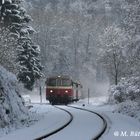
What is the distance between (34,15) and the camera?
9456 cm

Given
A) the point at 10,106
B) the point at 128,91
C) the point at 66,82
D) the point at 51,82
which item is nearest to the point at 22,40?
the point at 51,82

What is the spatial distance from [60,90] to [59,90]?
0.10 meters

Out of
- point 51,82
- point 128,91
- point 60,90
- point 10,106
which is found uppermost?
point 10,106

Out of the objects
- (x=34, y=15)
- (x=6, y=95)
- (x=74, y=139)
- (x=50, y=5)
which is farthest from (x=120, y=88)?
(x=50, y=5)

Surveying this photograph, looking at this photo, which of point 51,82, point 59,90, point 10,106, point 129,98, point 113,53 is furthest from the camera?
point 113,53

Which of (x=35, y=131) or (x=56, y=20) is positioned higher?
(x=56, y=20)

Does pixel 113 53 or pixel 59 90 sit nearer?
pixel 59 90

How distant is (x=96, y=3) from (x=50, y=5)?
36.3 ft

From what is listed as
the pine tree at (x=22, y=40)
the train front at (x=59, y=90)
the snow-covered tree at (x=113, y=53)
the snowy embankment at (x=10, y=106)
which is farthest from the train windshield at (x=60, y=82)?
the snowy embankment at (x=10, y=106)

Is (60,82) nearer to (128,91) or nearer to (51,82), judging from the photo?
(51,82)

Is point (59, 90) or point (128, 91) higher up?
point (128, 91)

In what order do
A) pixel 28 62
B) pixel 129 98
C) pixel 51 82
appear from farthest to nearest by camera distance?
pixel 28 62, pixel 51 82, pixel 129 98

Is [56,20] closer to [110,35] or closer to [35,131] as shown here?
[110,35]

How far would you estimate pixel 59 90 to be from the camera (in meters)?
49.0
